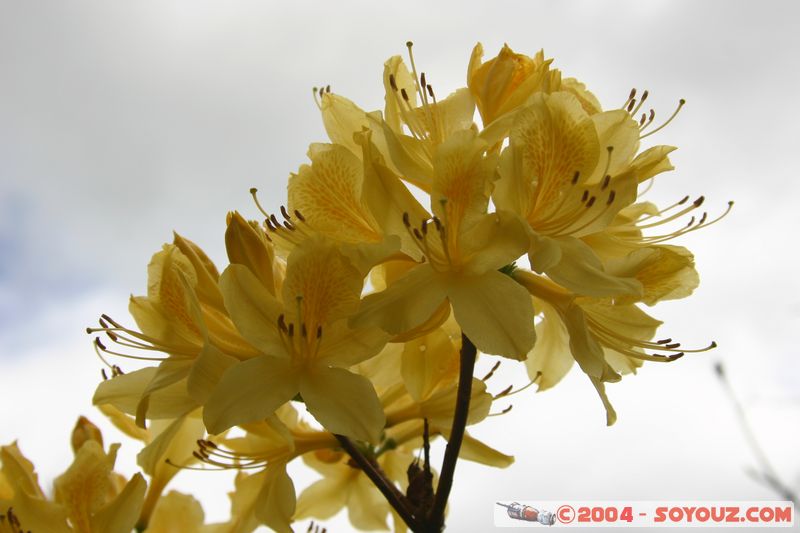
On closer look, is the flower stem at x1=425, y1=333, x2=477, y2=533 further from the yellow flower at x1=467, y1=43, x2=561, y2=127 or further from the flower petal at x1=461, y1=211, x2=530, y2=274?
the yellow flower at x1=467, y1=43, x2=561, y2=127

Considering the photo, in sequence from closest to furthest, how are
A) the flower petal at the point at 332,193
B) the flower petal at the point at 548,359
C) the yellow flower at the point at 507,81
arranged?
the flower petal at the point at 332,193 < the yellow flower at the point at 507,81 < the flower petal at the point at 548,359

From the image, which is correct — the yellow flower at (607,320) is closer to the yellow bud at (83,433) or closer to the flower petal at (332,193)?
the flower petal at (332,193)

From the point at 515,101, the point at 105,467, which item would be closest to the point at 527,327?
the point at 515,101

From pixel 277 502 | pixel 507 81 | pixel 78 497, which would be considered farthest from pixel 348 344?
pixel 78 497

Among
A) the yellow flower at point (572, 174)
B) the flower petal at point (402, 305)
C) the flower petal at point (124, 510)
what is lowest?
the flower petal at point (124, 510)

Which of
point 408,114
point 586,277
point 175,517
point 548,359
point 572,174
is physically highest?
point 408,114

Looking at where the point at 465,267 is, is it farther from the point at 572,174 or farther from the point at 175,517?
the point at 175,517

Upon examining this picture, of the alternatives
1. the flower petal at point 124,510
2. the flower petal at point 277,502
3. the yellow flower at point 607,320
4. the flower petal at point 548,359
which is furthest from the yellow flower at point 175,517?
the yellow flower at point 607,320

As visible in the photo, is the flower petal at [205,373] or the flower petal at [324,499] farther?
the flower petal at [324,499]
